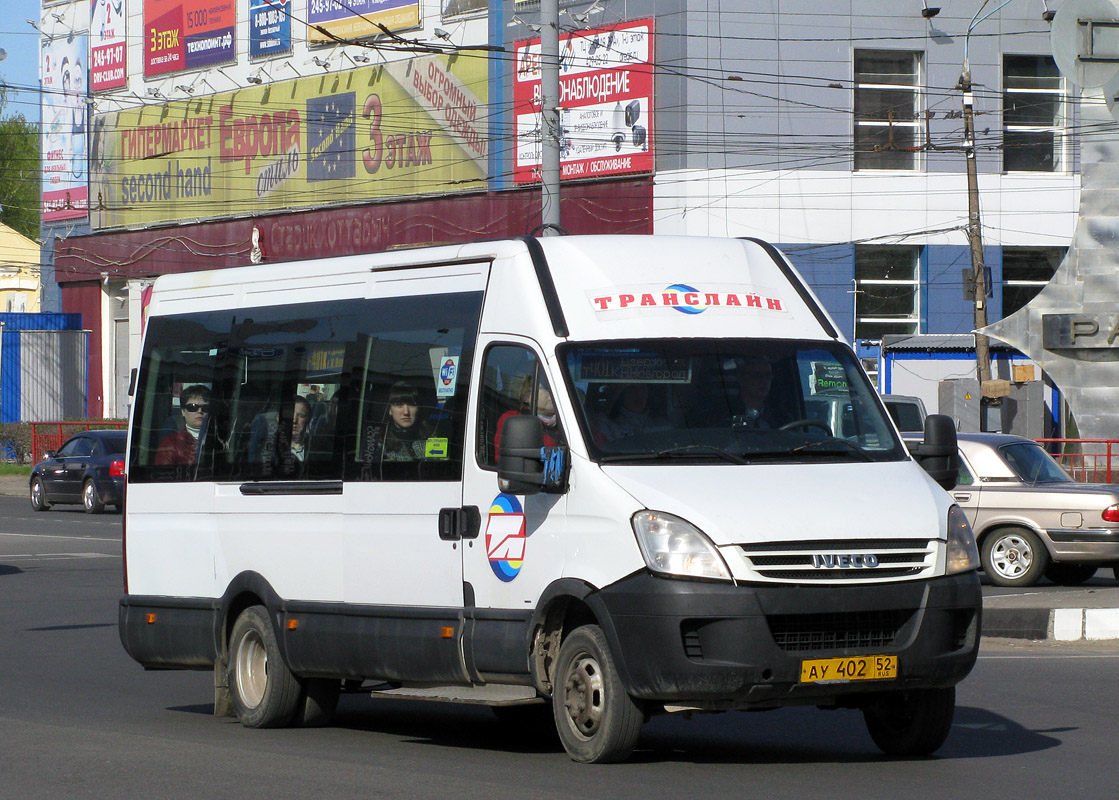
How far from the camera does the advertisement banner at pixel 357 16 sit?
163 ft

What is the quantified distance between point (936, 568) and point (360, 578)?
299 centimetres

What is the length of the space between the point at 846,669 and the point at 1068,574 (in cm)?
1160

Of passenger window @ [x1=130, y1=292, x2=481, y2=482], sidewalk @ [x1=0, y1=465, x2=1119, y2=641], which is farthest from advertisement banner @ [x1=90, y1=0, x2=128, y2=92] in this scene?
passenger window @ [x1=130, y1=292, x2=481, y2=482]

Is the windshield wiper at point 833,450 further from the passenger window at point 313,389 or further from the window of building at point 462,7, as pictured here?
the window of building at point 462,7

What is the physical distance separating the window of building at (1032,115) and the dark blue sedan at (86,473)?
23.0 metres

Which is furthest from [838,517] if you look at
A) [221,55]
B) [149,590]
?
[221,55]

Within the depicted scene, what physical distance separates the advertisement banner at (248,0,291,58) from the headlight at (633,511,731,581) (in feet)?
156

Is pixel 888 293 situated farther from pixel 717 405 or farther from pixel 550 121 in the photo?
pixel 717 405

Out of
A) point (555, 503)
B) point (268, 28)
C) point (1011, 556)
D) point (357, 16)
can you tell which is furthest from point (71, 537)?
point (268, 28)

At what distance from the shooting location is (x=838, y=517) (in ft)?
25.1

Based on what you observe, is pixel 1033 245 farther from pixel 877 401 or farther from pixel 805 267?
pixel 877 401

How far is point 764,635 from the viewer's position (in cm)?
752

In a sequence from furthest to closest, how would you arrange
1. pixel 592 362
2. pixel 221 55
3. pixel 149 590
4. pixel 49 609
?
pixel 221 55
pixel 49 609
pixel 149 590
pixel 592 362

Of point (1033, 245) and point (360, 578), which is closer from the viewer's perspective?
point (360, 578)
